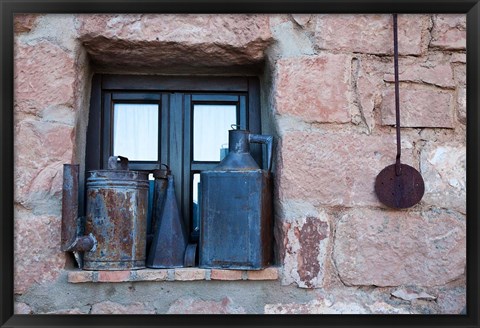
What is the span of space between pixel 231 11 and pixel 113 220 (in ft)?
2.26

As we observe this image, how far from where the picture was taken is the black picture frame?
183 centimetres

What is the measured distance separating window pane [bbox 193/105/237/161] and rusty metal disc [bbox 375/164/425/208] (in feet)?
1.76

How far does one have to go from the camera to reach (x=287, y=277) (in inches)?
74.9

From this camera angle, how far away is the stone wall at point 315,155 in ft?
6.23

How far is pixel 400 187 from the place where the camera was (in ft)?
6.26

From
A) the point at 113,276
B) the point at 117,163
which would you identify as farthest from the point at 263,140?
the point at 113,276

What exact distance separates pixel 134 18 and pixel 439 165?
39.3 inches

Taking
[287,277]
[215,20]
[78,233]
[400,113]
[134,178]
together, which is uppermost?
[215,20]

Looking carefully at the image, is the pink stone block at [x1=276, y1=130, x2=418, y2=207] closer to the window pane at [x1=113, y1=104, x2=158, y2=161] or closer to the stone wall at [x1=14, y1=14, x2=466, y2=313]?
the stone wall at [x1=14, y1=14, x2=466, y2=313]

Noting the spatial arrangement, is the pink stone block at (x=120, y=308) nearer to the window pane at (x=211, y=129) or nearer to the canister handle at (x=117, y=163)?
the canister handle at (x=117, y=163)

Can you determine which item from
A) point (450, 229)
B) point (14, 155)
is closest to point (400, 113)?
point (450, 229)

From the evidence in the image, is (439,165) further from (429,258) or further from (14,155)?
(14,155)

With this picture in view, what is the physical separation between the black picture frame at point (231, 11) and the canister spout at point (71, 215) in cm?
15

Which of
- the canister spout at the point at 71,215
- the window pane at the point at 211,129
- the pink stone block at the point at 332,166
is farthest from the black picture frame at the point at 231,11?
the window pane at the point at 211,129
